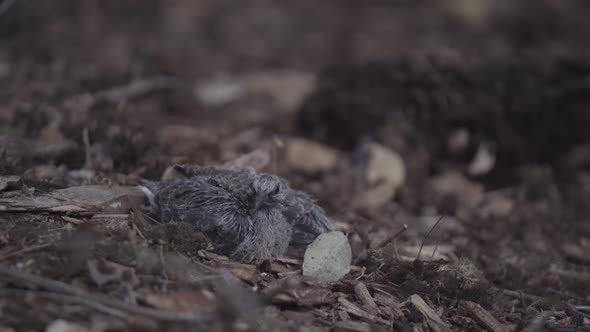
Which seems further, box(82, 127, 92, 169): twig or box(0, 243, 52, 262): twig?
box(82, 127, 92, 169): twig

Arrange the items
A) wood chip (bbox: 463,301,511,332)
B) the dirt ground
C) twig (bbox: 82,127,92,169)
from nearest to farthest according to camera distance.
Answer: the dirt ground
wood chip (bbox: 463,301,511,332)
twig (bbox: 82,127,92,169)

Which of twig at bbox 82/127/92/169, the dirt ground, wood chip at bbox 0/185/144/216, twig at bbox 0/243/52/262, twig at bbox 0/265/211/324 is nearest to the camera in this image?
twig at bbox 0/265/211/324

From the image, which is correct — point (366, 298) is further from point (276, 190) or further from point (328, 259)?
point (276, 190)

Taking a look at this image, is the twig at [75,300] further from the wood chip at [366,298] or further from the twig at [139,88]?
the twig at [139,88]

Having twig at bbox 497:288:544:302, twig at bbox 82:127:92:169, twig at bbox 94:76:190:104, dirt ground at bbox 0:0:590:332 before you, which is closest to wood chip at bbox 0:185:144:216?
dirt ground at bbox 0:0:590:332

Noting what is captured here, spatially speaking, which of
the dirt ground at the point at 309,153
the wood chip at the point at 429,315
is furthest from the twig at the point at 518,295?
the wood chip at the point at 429,315

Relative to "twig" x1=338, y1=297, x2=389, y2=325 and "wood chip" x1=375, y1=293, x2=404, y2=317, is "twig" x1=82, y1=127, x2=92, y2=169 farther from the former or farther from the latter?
"wood chip" x1=375, y1=293, x2=404, y2=317
